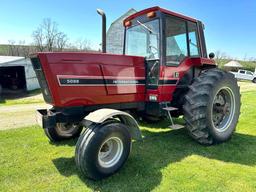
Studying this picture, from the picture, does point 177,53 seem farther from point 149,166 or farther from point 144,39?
point 149,166

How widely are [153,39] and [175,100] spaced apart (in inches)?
52.8

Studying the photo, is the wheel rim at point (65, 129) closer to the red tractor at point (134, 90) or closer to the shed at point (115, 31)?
the red tractor at point (134, 90)

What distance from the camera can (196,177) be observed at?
3.51m

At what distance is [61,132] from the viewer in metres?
4.97

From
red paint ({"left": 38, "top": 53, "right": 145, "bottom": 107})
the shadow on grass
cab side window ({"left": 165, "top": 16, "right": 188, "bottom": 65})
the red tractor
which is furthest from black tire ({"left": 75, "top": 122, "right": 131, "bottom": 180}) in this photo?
cab side window ({"left": 165, "top": 16, "right": 188, "bottom": 65})

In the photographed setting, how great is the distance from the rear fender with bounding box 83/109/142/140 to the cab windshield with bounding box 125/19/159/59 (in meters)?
1.41

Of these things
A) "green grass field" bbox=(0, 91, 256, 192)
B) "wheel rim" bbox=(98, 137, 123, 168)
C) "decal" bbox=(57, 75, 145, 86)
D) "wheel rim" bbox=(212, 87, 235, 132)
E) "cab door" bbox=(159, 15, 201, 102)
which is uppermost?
"cab door" bbox=(159, 15, 201, 102)

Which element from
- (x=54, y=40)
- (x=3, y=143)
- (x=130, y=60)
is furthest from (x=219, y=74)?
(x=54, y=40)

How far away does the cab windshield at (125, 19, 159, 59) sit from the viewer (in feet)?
15.0

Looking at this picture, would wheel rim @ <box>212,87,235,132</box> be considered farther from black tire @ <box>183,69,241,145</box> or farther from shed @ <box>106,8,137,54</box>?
shed @ <box>106,8,137,54</box>

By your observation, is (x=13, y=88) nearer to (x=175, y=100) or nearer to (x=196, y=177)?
(x=175, y=100)

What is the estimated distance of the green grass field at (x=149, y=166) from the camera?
3.28 meters

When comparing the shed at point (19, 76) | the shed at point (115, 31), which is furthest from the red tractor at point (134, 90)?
the shed at point (115, 31)

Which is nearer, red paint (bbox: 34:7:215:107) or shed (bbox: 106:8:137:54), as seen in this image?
red paint (bbox: 34:7:215:107)
